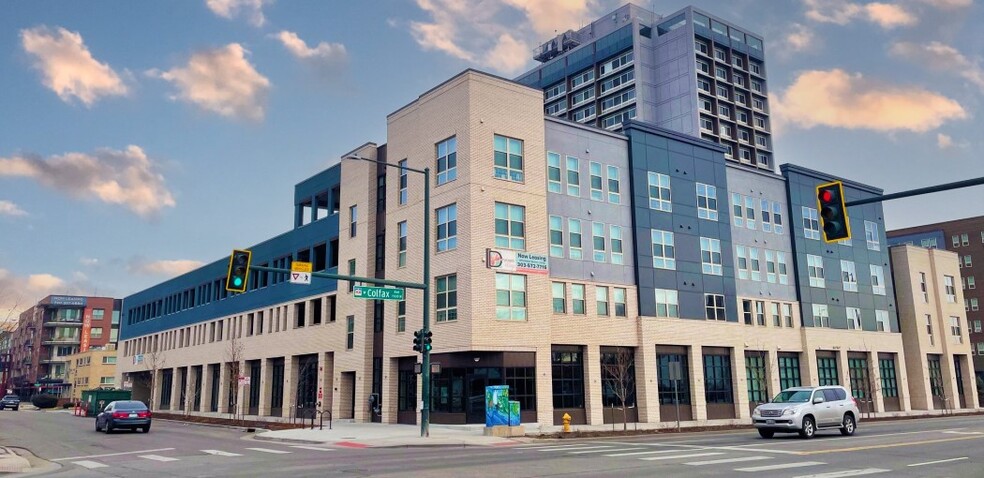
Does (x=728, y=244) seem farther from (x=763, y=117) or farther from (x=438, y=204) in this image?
(x=763, y=117)

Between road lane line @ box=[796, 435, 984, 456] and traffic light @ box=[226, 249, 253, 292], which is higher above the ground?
traffic light @ box=[226, 249, 253, 292]

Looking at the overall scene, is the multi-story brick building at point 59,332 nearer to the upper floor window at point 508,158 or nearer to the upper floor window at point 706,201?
the upper floor window at point 508,158

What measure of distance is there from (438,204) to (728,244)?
2106cm

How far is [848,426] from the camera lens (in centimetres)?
2808

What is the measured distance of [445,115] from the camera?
40.0 meters

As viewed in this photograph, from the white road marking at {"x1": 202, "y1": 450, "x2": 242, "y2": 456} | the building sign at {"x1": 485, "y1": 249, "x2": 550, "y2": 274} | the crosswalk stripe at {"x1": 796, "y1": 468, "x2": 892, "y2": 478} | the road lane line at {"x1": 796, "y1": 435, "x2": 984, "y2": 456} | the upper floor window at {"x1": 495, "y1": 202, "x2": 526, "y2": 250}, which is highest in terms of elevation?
the upper floor window at {"x1": 495, "y1": 202, "x2": 526, "y2": 250}

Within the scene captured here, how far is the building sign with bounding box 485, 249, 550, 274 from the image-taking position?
122 feet

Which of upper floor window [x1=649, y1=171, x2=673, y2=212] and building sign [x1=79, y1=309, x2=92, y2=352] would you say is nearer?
upper floor window [x1=649, y1=171, x2=673, y2=212]

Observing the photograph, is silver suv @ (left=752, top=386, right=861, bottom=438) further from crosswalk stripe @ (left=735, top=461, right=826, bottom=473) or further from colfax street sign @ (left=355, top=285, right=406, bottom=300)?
colfax street sign @ (left=355, top=285, right=406, bottom=300)

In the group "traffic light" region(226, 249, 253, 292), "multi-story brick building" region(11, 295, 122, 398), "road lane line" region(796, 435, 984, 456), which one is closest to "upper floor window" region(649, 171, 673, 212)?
"road lane line" region(796, 435, 984, 456)

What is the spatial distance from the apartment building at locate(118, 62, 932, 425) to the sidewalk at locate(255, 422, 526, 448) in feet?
9.68

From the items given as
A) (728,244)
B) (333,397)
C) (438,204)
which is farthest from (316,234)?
(728,244)

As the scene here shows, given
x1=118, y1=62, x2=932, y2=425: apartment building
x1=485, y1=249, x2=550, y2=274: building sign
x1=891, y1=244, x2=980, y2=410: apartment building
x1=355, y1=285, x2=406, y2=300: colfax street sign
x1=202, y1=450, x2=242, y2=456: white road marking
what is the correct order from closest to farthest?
x1=202, y1=450, x2=242, y2=456: white road marking, x1=355, y1=285, x2=406, y2=300: colfax street sign, x1=485, y1=249, x2=550, y2=274: building sign, x1=118, y1=62, x2=932, y2=425: apartment building, x1=891, y1=244, x2=980, y2=410: apartment building

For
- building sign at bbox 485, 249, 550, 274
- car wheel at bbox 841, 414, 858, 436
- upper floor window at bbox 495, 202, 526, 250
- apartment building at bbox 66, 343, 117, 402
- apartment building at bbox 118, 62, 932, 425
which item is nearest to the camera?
car wheel at bbox 841, 414, 858, 436
